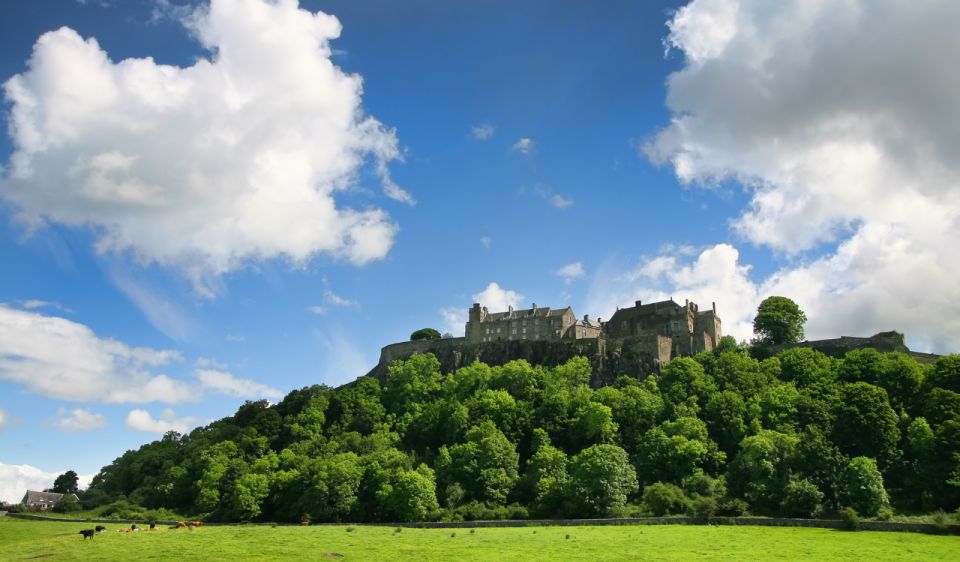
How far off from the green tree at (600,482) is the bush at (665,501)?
2.30 m

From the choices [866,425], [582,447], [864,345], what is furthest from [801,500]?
[864,345]

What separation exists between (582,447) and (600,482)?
1934cm

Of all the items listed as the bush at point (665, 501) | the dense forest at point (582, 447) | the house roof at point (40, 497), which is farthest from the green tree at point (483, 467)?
the house roof at point (40, 497)

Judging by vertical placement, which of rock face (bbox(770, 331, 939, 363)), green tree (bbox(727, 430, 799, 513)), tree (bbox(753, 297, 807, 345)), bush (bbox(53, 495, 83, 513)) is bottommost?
bush (bbox(53, 495, 83, 513))

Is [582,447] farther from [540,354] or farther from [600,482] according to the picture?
[540,354]

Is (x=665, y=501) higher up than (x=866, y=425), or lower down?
lower down

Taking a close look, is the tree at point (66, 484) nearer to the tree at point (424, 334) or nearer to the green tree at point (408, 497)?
the tree at point (424, 334)

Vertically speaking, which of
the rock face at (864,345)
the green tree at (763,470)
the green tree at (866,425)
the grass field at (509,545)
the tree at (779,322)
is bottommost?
the grass field at (509,545)

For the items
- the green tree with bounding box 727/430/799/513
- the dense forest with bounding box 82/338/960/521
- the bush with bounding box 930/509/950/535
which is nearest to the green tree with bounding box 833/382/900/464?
the dense forest with bounding box 82/338/960/521

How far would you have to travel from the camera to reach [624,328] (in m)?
117

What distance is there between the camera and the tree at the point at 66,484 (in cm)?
13388

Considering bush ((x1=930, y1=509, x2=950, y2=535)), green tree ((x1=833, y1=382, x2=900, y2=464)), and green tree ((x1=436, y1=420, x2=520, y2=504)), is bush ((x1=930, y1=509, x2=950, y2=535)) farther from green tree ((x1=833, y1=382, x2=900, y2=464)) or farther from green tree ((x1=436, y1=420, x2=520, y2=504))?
green tree ((x1=436, y1=420, x2=520, y2=504))

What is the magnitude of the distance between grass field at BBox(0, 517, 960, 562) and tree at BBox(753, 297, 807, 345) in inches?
2704

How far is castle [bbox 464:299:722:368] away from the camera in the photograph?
341ft
